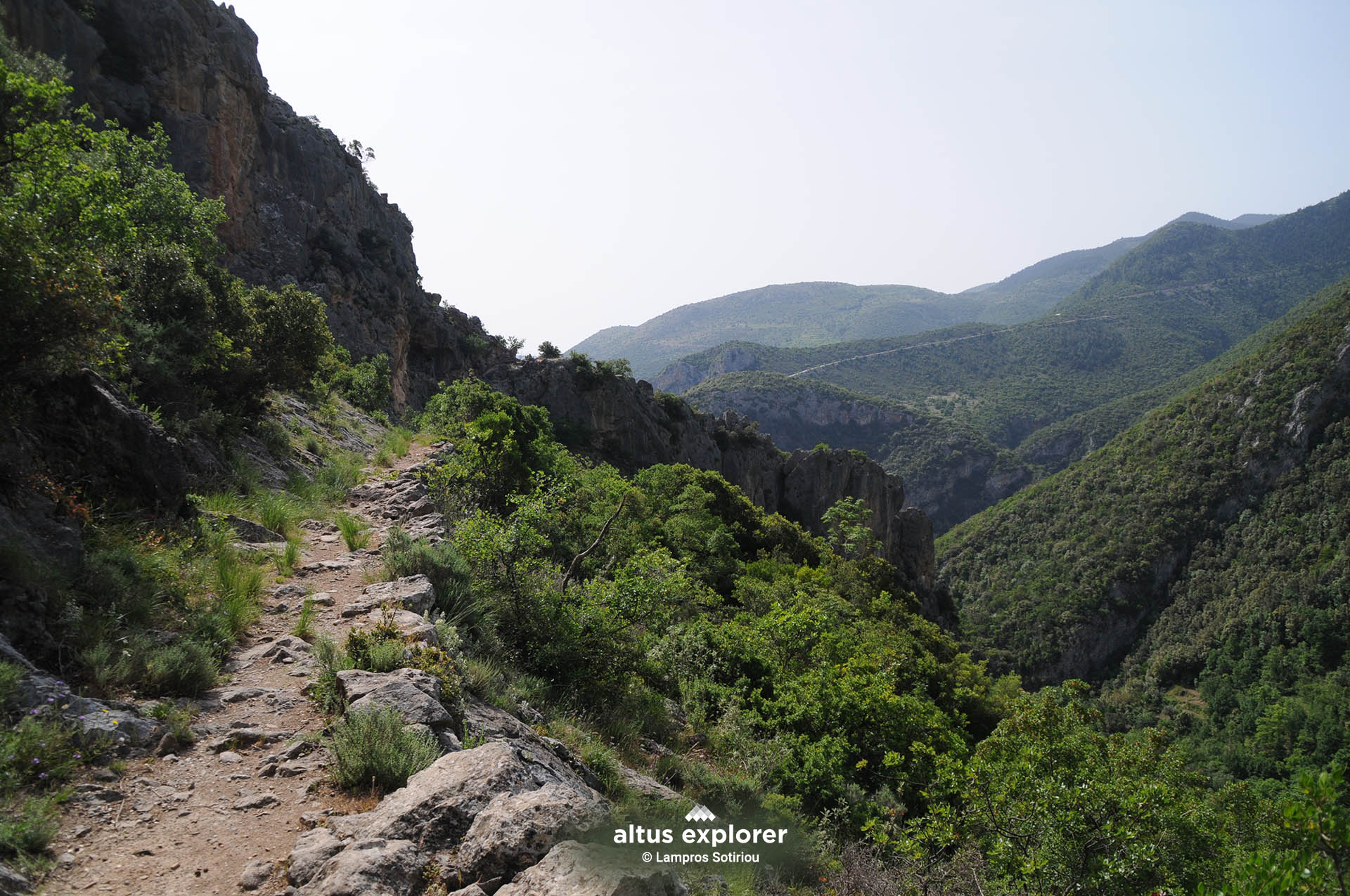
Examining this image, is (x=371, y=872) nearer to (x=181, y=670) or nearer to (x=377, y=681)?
(x=377, y=681)

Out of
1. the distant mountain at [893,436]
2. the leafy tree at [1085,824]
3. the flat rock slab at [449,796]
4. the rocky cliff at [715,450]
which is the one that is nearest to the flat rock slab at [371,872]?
the flat rock slab at [449,796]

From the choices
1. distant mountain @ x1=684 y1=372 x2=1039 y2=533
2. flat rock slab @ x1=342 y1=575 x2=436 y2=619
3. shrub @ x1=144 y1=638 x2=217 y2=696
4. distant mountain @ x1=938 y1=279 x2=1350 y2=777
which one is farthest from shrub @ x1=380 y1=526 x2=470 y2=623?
distant mountain @ x1=684 y1=372 x2=1039 y2=533

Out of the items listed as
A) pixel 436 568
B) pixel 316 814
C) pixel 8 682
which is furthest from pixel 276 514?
pixel 316 814

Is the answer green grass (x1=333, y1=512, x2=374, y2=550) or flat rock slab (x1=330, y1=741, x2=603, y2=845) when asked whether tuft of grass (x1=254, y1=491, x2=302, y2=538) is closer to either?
green grass (x1=333, y1=512, x2=374, y2=550)

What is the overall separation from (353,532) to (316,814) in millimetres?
6821

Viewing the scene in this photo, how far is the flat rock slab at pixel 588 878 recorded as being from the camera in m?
3.09

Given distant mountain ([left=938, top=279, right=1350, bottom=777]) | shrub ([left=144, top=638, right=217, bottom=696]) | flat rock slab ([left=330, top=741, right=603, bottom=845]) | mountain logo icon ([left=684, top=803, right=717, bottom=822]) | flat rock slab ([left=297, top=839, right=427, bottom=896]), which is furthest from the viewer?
distant mountain ([left=938, top=279, right=1350, bottom=777])

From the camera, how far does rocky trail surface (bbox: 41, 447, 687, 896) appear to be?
3420 millimetres

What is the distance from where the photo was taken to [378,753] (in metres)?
4.50

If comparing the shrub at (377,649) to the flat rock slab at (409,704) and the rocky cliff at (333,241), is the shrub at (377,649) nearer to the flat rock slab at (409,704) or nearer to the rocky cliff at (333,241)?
the flat rock slab at (409,704)

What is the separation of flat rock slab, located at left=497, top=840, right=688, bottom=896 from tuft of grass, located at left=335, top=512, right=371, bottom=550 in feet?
26.1

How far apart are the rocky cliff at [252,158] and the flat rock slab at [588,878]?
124 ft

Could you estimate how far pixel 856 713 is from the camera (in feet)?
34.7

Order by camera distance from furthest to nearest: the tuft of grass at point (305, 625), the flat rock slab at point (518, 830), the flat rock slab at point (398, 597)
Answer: the flat rock slab at point (398, 597), the tuft of grass at point (305, 625), the flat rock slab at point (518, 830)
